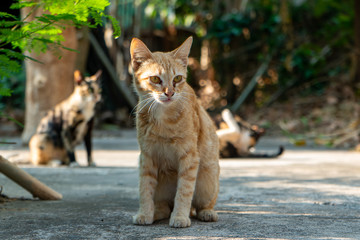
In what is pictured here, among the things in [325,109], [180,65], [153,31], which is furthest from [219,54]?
[180,65]

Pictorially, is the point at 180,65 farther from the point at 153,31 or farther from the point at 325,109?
the point at 153,31

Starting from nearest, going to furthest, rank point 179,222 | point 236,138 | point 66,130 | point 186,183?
1. point 179,222
2. point 186,183
3. point 66,130
4. point 236,138

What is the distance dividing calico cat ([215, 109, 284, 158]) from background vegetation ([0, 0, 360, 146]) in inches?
157

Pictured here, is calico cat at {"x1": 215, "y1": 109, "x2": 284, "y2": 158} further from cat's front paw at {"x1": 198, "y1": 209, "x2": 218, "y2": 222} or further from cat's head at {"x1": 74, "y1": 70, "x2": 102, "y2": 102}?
cat's front paw at {"x1": 198, "y1": 209, "x2": 218, "y2": 222}

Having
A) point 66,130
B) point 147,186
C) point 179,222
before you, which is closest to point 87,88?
point 66,130

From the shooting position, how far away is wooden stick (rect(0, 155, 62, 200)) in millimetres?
3523

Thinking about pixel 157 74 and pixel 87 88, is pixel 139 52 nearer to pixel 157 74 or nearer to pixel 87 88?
pixel 157 74

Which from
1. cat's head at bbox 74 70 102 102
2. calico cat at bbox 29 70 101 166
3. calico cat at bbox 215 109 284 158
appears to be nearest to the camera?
calico cat at bbox 29 70 101 166

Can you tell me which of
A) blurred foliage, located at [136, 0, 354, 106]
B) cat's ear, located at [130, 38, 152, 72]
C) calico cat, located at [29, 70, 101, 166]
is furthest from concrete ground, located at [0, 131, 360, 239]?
blurred foliage, located at [136, 0, 354, 106]

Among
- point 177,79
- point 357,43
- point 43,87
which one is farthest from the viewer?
point 357,43

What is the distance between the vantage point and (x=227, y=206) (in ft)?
11.2

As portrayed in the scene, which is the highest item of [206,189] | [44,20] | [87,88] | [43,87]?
[44,20]

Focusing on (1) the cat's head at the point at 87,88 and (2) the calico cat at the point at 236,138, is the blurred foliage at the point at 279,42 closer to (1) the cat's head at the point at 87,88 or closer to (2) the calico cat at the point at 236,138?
(2) the calico cat at the point at 236,138

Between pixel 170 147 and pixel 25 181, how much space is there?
1.41 meters
